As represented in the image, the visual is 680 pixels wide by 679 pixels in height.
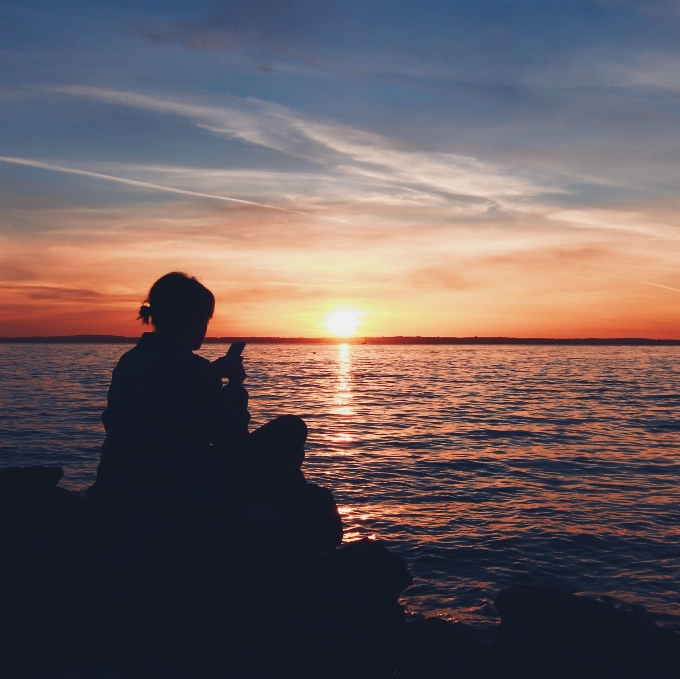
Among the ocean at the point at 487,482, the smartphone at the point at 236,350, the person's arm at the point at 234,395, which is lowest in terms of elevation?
the ocean at the point at 487,482

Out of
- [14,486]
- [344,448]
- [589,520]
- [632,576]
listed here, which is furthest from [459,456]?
[14,486]

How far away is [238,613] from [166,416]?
2.25 metres

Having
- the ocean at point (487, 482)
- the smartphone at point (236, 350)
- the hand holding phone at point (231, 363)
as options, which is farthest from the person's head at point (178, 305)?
the ocean at point (487, 482)

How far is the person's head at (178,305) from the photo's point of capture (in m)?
4.84

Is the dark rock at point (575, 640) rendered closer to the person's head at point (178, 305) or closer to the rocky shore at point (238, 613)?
the rocky shore at point (238, 613)

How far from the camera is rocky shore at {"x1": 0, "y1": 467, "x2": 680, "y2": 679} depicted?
16.3 feet

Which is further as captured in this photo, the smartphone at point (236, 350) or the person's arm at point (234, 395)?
the smartphone at point (236, 350)

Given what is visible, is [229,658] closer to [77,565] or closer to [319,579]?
[77,565]

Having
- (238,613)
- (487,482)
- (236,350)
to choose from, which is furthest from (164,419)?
(487,482)

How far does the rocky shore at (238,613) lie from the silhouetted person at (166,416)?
209mm

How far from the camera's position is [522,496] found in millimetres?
15375

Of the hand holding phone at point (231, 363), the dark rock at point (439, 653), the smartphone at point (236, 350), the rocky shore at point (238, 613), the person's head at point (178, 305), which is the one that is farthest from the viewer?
the dark rock at point (439, 653)

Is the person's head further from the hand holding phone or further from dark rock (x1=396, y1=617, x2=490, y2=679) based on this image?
dark rock (x1=396, y1=617, x2=490, y2=679)

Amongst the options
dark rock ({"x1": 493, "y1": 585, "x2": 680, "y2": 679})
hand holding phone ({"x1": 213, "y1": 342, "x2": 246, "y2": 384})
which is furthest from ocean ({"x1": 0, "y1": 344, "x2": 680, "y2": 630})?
hand holding phone ({"x1": 213, "y1": 342, "x2": 246, "y2": 384})
